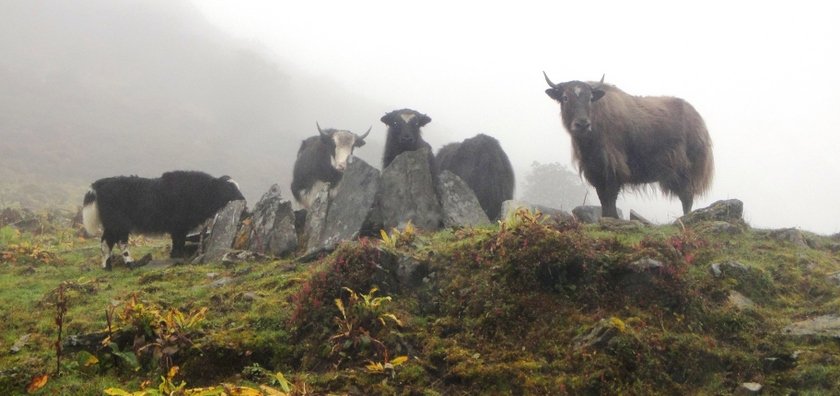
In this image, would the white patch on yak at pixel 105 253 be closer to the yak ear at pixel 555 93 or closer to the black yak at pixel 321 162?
the black yak at pixel 321 162

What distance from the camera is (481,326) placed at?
5887 mm

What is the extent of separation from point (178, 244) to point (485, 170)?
19.1 feet

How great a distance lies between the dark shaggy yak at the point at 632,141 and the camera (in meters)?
10.7

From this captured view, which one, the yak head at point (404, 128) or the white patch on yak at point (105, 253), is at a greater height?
the yak head at point (404, 128)

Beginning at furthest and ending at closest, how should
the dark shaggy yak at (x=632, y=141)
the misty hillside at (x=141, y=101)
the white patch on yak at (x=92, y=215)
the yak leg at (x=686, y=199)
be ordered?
the misty hillside at (x=141, y=101) < the yak leg at (x=686, y=199) < the white patch on yak at (x=92, y=215) < the dark shaggy yak at (x=632, y=141)

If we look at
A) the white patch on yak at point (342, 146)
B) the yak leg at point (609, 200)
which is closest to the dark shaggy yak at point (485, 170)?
the yak leg at point (609, 200)

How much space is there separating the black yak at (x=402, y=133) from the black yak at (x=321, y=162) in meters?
1.65

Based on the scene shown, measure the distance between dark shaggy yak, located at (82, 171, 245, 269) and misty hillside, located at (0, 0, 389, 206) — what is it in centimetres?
2201

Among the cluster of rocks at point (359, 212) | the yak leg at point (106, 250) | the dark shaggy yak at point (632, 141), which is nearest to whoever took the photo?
the cluster of rocks at point (359, 212)

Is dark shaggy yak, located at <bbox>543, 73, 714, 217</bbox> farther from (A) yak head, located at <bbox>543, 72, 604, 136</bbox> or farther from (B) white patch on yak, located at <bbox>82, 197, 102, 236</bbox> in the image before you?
(B) white patch on yak, located at <bbox>82, 197, 102, 236</bbox>

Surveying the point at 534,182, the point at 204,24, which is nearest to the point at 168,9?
the point at 204,24

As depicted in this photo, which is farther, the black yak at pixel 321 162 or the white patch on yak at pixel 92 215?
the black yak at pixel 321 162

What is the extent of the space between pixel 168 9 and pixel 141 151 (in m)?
71.7

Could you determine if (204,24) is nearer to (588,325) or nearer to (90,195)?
(90,195)
